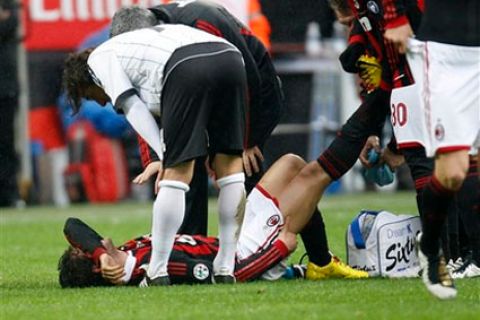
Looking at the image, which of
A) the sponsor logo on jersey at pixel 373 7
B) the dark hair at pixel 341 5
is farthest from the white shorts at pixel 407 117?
the dark hair at pixel 341 5

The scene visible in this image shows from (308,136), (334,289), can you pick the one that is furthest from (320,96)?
(334,289)

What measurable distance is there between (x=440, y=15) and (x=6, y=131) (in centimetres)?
990

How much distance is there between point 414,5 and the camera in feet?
24.7

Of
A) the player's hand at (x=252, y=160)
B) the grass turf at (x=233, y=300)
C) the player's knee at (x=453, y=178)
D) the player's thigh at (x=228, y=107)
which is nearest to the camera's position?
the grass turf at (x=233, y=300)

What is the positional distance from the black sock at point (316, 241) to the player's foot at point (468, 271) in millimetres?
728

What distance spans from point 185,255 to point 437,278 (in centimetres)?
157

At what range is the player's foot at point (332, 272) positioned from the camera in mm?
8227

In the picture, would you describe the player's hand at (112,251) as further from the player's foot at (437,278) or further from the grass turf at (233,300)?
the player's foot at (437,278)

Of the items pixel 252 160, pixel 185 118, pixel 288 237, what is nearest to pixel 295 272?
pixel 288 237

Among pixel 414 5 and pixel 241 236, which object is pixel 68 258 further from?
pixel 414 5

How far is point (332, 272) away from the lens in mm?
8219

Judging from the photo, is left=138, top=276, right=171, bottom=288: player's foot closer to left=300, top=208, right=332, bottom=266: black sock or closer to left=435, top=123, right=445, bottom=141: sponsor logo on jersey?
left=300, top=208, right=332, bottom=266: black sock

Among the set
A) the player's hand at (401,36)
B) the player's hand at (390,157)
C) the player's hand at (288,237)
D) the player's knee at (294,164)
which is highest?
the player's hand at (401,36)

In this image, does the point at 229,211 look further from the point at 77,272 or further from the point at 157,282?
the point at 77,272
